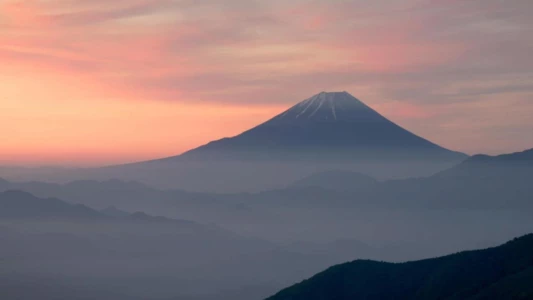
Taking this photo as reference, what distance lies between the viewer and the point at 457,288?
62.0m

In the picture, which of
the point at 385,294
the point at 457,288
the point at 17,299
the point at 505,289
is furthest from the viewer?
the point at 17,299

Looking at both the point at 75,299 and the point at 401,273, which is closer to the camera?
the point at 401,273

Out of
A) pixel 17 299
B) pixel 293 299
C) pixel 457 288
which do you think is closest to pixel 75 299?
pixel 17 299

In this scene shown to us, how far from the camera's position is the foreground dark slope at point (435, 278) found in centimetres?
5844

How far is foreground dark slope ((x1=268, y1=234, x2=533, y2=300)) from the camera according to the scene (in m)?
58.4

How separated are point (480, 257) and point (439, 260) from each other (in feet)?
14.8

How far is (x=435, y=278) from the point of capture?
6512 cm

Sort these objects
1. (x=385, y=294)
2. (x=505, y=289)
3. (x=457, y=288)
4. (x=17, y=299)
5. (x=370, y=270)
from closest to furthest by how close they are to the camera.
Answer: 1. (x=505, y=289)
2. (x=457, y=288)
3. (x=385, y=294)
4. (x=370, y=270)
5. (x=17, y=299)

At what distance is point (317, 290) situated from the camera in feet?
235

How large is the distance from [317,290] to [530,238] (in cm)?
1918

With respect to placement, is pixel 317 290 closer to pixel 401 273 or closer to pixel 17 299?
pixel 401 273

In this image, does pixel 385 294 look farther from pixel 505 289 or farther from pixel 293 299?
pixel 505 289

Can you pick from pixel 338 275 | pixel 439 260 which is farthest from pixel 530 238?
pixel 338 275

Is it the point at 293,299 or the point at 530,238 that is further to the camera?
the point at 293,299
